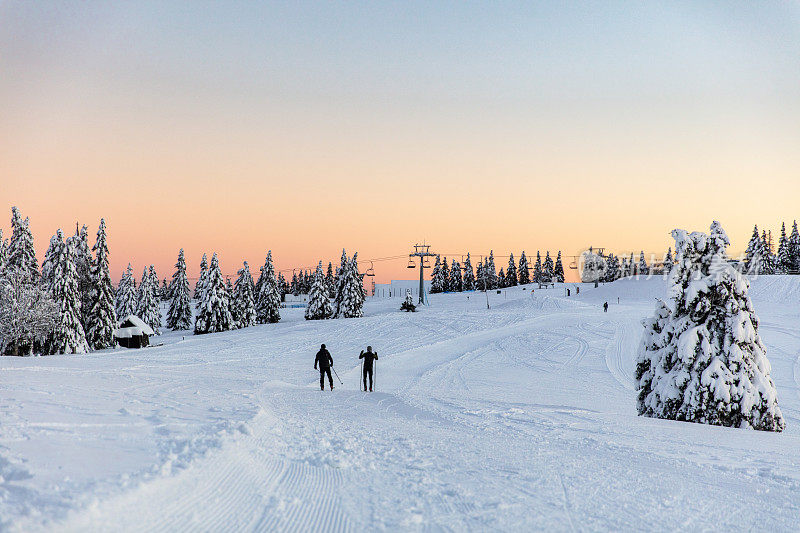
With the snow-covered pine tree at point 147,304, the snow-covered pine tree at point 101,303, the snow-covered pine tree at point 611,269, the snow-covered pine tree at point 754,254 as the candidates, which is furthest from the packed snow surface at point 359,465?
the snow-covered pine tree at point 611,269

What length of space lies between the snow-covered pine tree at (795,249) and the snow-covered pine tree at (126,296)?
11491cm

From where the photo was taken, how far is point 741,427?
1457 centimetres

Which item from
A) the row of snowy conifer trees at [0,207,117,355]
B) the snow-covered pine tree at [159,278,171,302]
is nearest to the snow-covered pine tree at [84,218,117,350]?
the row of snowy conifer trees at [0,207,117,355]

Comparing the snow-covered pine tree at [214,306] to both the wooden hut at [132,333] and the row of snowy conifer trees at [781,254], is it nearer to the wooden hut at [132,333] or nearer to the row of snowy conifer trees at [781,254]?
the wooden hut at [132,333]

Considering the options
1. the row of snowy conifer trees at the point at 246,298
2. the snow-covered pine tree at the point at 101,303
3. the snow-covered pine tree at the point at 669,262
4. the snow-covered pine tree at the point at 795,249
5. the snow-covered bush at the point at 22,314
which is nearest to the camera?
the snow-covered pine tree at the point at 669,262

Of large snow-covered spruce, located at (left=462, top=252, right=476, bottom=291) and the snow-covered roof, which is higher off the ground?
large snow-covered spruce, located at (left=462, top=252, right=476, bottom=291)

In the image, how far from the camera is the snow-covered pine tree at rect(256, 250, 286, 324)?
7775cm

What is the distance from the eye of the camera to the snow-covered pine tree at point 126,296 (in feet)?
249

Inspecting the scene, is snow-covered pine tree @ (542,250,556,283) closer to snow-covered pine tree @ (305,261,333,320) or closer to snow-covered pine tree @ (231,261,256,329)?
snow-covered pine tree @ (305,261,333,320)

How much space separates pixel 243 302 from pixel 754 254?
294 feet

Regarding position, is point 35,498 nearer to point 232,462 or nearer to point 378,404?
point 232,462

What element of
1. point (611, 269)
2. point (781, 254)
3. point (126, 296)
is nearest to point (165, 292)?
point (126, 296)

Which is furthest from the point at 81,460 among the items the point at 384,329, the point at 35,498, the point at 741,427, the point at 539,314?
the point at 539,314

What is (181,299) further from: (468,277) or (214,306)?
(468,277)
